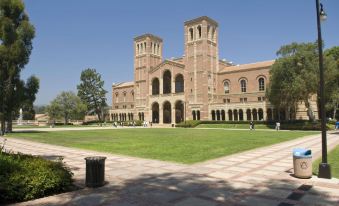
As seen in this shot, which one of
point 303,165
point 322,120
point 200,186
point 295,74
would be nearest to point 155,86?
point 295,74

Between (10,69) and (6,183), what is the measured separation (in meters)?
29.4

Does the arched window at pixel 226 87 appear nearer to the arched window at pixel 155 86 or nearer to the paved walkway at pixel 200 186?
the arched window at pixel 155 86

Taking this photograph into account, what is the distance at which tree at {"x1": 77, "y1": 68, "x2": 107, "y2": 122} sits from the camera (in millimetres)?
82438

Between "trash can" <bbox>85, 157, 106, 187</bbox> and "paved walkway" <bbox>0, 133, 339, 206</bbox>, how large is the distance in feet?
0.71

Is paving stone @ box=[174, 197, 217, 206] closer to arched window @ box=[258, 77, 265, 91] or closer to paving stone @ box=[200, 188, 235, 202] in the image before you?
paving stone @ box=[200, 188, 235, 202]

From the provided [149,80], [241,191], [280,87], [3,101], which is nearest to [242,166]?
[241,191]

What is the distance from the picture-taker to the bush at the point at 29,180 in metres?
6.57

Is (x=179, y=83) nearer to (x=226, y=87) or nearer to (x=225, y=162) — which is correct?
(x=226, y=87)

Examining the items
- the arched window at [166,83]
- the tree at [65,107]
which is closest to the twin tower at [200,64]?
the arched window at [166,83]

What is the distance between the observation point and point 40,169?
7.28 m

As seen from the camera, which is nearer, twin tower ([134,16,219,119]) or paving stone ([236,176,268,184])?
paving stone ([236,176,268,184])

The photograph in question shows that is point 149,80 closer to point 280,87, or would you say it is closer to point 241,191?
point 280,87

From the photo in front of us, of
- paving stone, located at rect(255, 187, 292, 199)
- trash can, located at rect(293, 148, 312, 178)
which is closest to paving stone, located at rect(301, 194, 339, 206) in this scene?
paving stone, located at rect(255, 187, 292, 199)

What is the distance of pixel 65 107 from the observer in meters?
71.5
